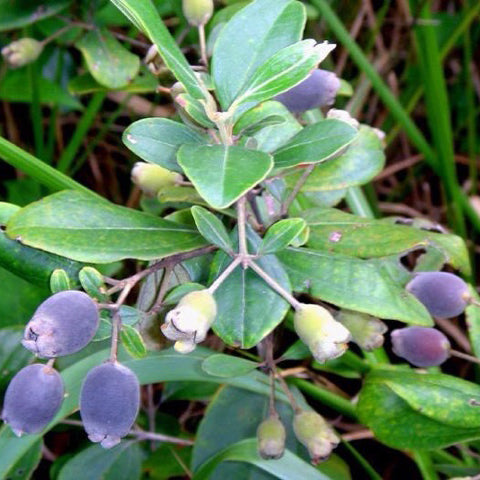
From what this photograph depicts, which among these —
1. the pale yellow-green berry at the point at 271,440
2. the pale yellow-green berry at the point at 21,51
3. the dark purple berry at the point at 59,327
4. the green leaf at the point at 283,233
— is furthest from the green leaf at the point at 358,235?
the pale yellow-green berry at the point at 21,51

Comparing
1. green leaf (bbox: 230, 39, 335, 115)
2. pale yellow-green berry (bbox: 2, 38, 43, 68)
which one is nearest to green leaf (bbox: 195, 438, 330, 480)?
green leaf (bbox: 230, 39, 335, 115)

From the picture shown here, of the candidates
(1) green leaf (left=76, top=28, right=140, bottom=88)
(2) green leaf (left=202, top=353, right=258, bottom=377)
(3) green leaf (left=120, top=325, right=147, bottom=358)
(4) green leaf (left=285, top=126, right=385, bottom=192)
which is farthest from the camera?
(1) green leaf (left=76, top=28, right=140, bottom=88)

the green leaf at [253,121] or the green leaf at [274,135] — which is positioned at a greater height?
the green leaf at [253,121]

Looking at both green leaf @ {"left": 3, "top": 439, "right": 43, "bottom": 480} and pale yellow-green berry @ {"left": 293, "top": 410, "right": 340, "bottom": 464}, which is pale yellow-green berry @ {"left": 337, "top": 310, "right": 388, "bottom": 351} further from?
green leaf @ {"left": 3, "top": 439, "right": 43, "bottom": 480}

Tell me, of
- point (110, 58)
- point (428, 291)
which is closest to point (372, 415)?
point (428, 291)

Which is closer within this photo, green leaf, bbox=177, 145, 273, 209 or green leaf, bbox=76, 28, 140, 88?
green leaf, bbox=177, 145, 273, 209

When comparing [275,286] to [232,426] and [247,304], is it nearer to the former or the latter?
[247,304]

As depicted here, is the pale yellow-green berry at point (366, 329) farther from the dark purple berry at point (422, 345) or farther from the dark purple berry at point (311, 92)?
the dark purple berry at point (311, 92)
